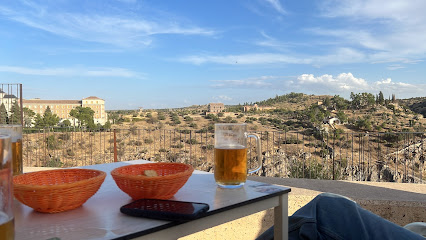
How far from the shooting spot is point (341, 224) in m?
0.79

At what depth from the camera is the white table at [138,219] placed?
A: 2.32 ft

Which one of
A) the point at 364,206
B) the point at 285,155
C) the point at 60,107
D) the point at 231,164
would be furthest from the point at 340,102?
the point at 60,107

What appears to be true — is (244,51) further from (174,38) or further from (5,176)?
(5,176)

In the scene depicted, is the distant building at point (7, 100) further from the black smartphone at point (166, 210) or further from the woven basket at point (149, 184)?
the black smartphone at point (166, 210)

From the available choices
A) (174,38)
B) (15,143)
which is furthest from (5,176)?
(174,38)

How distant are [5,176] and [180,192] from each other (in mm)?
693

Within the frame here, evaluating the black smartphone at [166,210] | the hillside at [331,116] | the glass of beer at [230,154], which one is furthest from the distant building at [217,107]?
the black smartphone at [166,210]

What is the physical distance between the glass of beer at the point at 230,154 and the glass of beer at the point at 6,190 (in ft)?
2.28

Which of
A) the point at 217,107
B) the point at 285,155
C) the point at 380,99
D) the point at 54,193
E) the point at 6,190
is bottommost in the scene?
the point at 285,155

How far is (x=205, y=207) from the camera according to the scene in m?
0.83

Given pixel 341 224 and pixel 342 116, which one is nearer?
pixel 341 224

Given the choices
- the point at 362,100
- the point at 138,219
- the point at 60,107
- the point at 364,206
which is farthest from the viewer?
the point at 60,107

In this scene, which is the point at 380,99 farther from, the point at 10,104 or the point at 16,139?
the point at 16,139

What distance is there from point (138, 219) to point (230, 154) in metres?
0.39
